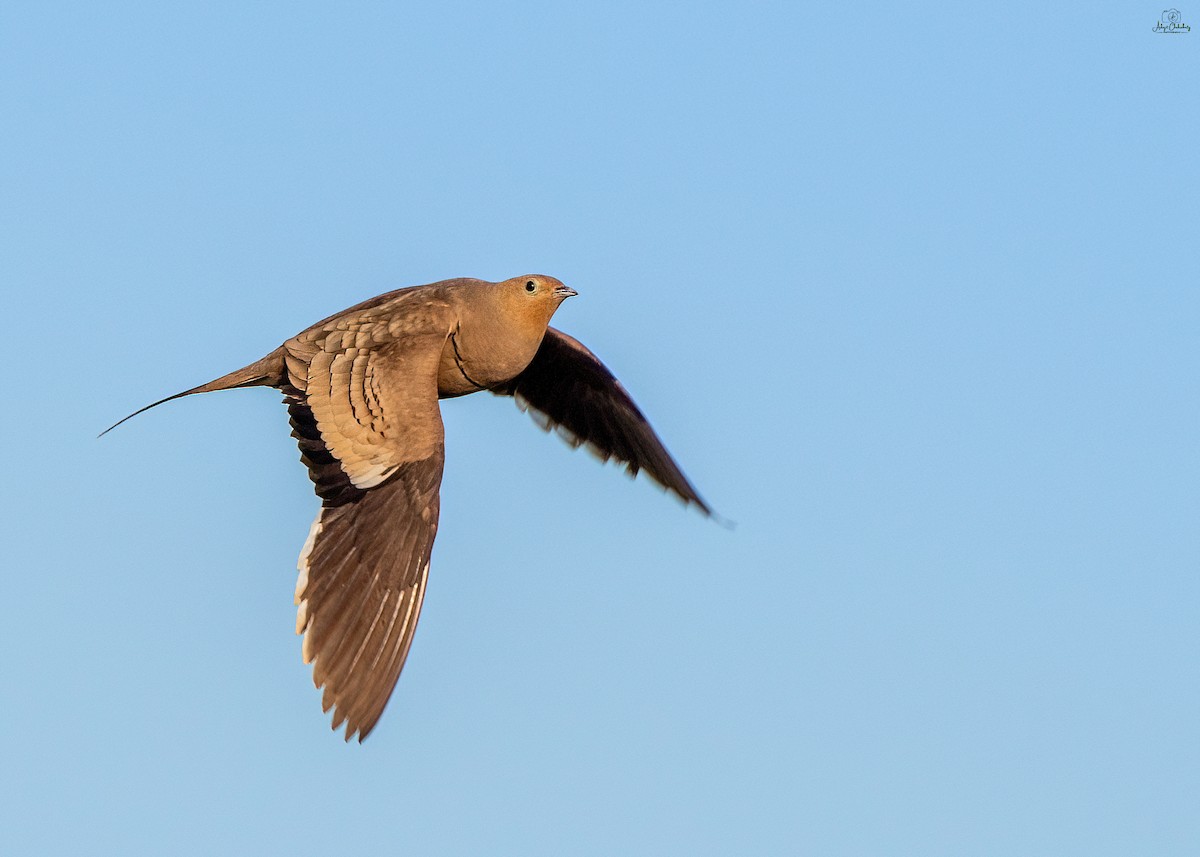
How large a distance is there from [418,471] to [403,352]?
3.64 ft

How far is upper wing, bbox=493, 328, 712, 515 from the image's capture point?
54.6ft

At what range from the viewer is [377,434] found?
1336 cm

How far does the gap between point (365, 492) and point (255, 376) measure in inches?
75.9

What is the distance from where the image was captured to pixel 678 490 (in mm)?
16734

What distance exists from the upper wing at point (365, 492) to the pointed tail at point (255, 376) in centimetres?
29

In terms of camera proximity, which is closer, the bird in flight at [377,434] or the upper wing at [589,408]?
the bird in flight at [377,434]

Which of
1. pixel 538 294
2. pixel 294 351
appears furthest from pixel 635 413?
pixel 294 351

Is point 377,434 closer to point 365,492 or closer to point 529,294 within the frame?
point 365,492

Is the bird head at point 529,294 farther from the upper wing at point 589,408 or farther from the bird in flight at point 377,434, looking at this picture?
the upper wing at point 589,408

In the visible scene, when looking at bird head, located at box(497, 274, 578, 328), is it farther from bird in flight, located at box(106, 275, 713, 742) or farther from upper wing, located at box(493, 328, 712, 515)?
upper wing, located at box(493, 328, 712, 515)

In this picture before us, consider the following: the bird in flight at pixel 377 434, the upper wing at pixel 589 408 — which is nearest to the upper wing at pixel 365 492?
the bird in flight at pixel 377 434

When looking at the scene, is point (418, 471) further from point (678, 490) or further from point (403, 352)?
point (678, 490)

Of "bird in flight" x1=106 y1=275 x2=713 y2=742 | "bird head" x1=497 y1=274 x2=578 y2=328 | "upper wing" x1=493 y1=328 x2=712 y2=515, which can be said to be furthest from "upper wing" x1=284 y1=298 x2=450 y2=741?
"upper wing" x1=493 y1=328 x2=712 y2=515

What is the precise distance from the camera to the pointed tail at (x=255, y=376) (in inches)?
572
